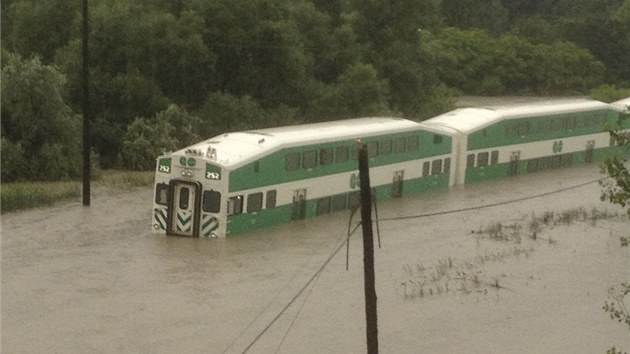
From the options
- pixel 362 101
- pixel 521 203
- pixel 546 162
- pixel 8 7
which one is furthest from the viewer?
pixel 8 7

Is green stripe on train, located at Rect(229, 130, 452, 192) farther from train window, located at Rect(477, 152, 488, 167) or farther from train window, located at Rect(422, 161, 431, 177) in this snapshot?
train window, located at Rect(477, 152, 488, 167)

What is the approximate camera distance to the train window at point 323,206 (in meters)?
35.2

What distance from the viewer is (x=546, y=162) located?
48750 mm

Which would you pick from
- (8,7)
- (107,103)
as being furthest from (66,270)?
(8,7)

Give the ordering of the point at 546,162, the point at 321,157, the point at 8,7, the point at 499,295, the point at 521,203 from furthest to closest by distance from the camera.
→ the point at 8,7
the point at 546,162
the point at 521,203
the point at 321,157
the point at 499,295

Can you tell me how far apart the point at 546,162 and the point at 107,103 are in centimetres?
1695

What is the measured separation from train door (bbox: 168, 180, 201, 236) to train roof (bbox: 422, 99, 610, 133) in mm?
13476

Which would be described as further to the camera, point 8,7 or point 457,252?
point 8,7

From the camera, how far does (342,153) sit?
118 feet

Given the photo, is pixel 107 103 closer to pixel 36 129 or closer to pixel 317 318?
pixel 36 129

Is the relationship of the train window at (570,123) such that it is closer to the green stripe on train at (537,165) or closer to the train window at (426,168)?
the green stripe on train at (537,165)

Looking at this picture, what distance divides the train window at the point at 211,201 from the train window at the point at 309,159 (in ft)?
12.6

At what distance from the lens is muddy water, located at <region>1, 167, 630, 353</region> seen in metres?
23.8

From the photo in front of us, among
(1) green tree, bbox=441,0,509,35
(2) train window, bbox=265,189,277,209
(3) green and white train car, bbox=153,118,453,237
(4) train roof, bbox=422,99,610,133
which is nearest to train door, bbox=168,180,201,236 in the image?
(3) green and white train car, bbox=153,118,453,237
